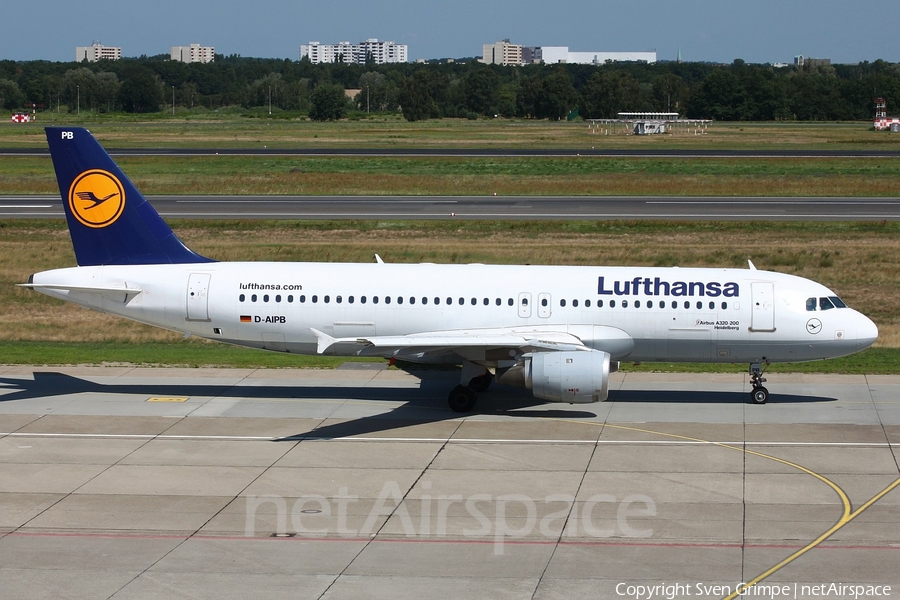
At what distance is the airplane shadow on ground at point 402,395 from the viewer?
29.1m

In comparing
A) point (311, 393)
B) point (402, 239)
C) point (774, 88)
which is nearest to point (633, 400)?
point (311, 393)

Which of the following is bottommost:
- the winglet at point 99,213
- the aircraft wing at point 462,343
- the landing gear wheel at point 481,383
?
the landing gear wheel at point 481,383

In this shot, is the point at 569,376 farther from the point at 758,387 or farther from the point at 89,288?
the point at 89,288

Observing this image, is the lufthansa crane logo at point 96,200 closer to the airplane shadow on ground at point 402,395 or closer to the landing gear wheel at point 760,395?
the airplane shadow on ground at point 402,395

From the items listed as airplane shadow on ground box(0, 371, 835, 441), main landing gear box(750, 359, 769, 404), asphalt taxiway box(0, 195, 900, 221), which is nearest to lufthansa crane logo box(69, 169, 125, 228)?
airplane shadow on ground box(0, 371, 835, 441)

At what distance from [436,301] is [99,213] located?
982 cm

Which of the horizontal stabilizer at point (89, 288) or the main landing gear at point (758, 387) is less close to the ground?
the horizontal stabilizer at point (89, 288)

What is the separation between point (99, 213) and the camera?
3042cm

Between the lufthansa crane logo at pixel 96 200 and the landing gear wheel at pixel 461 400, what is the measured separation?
10.7 metres

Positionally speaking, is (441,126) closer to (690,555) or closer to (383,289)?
(383,289)

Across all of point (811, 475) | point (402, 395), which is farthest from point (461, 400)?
point (811, 475)

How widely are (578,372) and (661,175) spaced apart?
6258 cm

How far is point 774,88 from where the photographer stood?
18762 cm

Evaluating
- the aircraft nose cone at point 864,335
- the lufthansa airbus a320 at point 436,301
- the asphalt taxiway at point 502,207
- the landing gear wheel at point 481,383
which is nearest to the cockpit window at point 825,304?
the lufthansa airbus a320 at point 436,301
